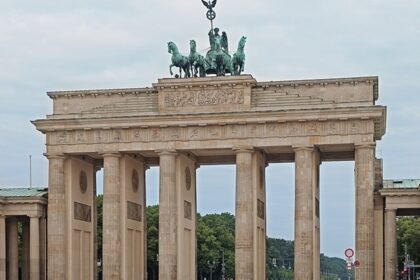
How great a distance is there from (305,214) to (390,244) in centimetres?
655

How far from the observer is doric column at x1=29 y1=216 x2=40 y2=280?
83000mm

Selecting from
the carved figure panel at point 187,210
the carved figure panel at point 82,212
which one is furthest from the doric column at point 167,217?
the carved figure panel at point 82,212

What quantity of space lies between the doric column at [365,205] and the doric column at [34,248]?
2521 cm

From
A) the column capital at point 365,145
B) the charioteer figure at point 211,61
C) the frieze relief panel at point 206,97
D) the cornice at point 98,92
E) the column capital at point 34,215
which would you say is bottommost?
the column capital at point 34,215

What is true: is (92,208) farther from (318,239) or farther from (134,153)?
(318,239)

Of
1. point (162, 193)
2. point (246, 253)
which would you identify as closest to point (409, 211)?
point (246, 253)

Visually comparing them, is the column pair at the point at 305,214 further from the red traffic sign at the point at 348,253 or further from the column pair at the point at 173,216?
the red traffic sign at the point at 348,253

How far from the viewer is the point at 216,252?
154 meters

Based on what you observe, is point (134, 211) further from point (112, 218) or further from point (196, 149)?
point (196, 149)

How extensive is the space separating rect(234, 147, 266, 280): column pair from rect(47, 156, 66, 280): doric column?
1359 centimetres

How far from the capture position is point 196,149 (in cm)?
8031

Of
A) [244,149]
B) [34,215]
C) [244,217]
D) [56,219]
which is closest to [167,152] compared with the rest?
[244,149]

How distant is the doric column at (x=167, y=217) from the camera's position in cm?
7981

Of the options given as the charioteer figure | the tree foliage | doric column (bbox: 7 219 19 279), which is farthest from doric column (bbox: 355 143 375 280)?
the tree foliage
